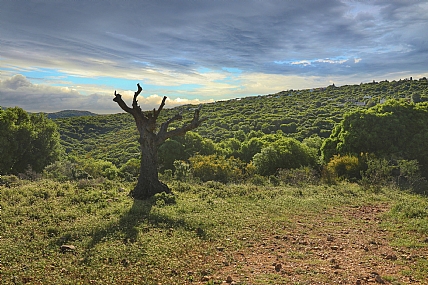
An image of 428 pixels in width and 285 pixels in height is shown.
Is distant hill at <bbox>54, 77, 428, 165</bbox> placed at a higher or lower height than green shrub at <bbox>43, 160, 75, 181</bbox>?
higher

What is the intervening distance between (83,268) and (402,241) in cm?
820

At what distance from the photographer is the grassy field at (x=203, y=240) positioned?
20.7 ft

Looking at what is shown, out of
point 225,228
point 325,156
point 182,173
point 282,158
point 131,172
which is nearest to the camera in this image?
point 225,228

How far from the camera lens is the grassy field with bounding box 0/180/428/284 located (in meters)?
6.31

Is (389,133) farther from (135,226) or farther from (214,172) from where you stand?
(135,226)

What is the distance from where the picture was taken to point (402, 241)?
8438 mm

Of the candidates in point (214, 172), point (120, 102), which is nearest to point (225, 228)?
point (120, 102)

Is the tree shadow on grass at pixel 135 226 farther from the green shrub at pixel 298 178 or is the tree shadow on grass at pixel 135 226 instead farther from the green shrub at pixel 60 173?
the green shrub at pixel 298 178

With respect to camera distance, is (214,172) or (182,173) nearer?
(182,173)

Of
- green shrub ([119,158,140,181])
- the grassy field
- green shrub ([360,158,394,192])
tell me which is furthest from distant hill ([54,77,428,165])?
the grassy field

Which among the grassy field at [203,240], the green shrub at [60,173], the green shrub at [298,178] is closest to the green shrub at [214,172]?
the green shrub at [298,178]

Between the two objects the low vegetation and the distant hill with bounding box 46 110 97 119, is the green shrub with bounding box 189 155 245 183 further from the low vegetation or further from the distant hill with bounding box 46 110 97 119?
the distant hill with bounding box 46 110 97 119

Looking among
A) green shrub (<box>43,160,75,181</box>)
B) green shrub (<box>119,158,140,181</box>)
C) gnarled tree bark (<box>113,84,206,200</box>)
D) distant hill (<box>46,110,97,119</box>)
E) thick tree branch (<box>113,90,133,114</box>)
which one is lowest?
green shrub (<box>119,158,140,181</box>)

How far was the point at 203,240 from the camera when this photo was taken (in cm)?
830
